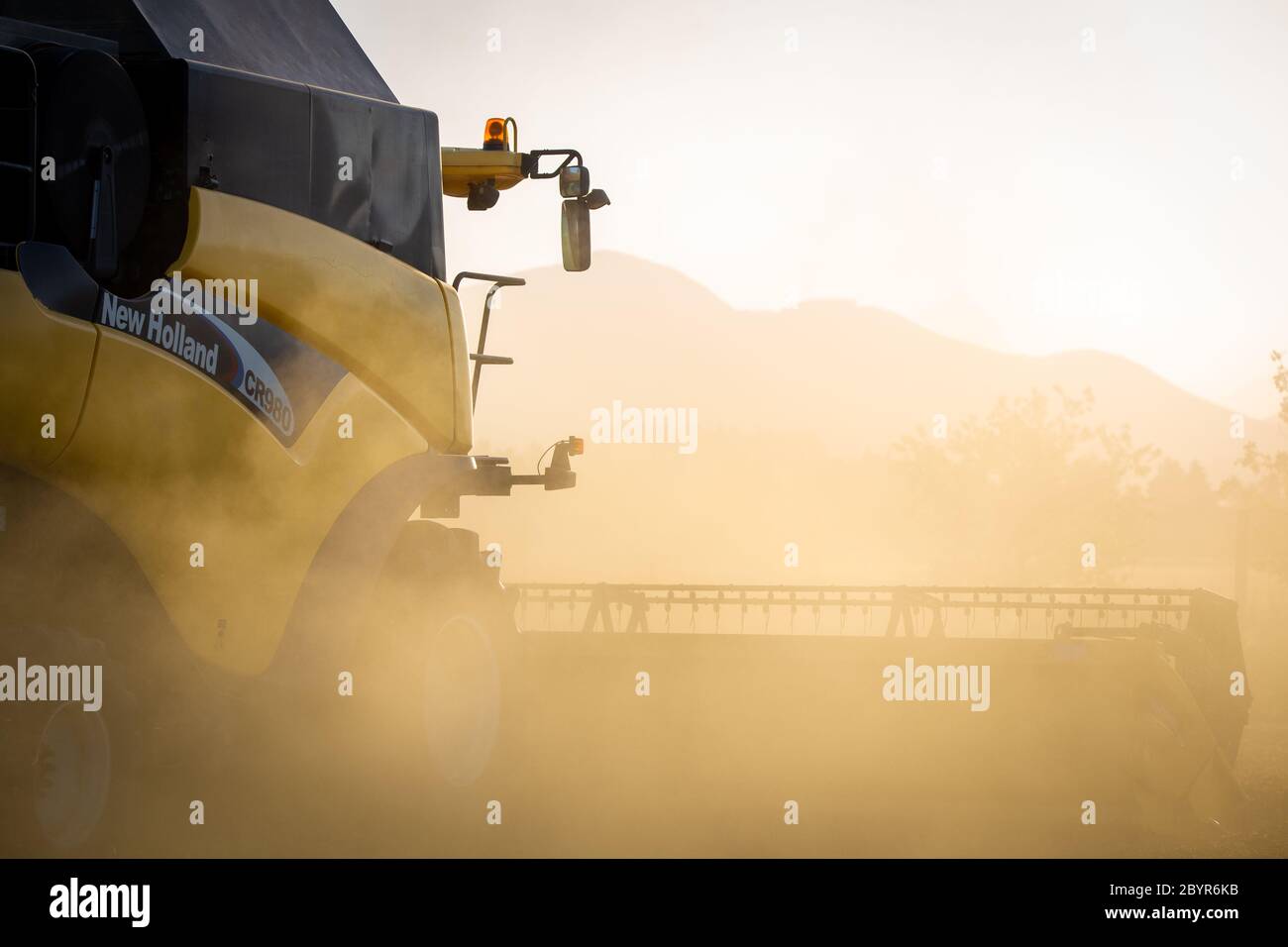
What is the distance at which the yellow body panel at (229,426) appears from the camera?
18.2ft

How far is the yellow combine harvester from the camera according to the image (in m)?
5.67

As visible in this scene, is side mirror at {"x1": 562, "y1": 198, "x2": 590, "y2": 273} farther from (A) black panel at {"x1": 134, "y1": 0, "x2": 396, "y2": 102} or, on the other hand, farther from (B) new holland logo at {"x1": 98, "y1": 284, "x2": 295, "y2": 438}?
(B) new holland logo at {"x1": 98, "y1": 284, "x2": 295, "y2": 438}

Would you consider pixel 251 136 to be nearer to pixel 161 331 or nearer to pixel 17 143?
pixel 161 331

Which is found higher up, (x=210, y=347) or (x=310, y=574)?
(x=210, y=347)

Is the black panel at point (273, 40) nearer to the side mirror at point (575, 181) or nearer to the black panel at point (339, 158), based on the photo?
the black panel at point (339, 158)

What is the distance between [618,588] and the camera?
1413 cm

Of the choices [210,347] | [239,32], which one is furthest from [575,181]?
[210,347]

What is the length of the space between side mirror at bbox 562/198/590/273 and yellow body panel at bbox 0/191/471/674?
1.10m

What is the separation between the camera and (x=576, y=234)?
8883 millimetres

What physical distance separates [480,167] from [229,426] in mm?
3534

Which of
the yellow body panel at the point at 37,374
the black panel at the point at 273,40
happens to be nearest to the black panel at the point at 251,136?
the black panel at the point at 273,40

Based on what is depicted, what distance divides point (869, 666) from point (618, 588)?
4.18 metres
